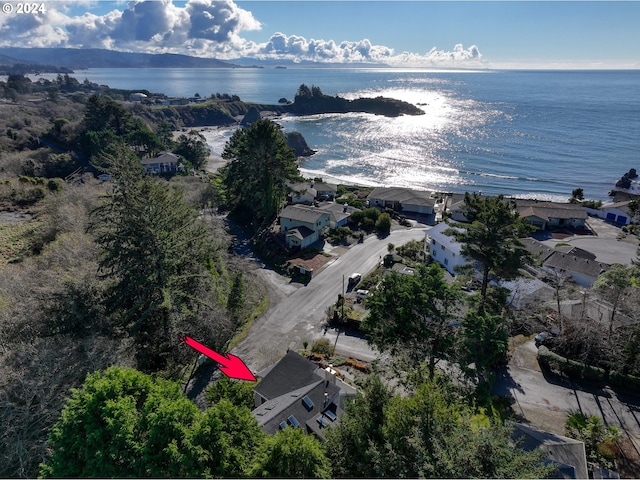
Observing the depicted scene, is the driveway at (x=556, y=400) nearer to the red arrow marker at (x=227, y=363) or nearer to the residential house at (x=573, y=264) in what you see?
the residential house at (x=573, y=264)

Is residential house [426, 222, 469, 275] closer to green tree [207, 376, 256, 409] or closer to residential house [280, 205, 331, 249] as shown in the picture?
residential house [280, 205, 331, 249]

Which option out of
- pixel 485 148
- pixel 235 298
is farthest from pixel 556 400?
pixel 485 148

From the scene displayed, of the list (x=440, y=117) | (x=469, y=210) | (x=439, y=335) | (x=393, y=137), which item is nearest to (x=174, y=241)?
(x=439, y=335)

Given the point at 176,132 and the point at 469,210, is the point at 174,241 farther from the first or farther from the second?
the point at 176,132

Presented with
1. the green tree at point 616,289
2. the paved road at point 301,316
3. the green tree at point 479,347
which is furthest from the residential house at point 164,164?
the green tree at point 616,289

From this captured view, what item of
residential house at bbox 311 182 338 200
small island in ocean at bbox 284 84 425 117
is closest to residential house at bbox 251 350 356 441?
residential house at bbox 311 182 338 200

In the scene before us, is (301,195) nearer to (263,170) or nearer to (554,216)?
(263,170)
